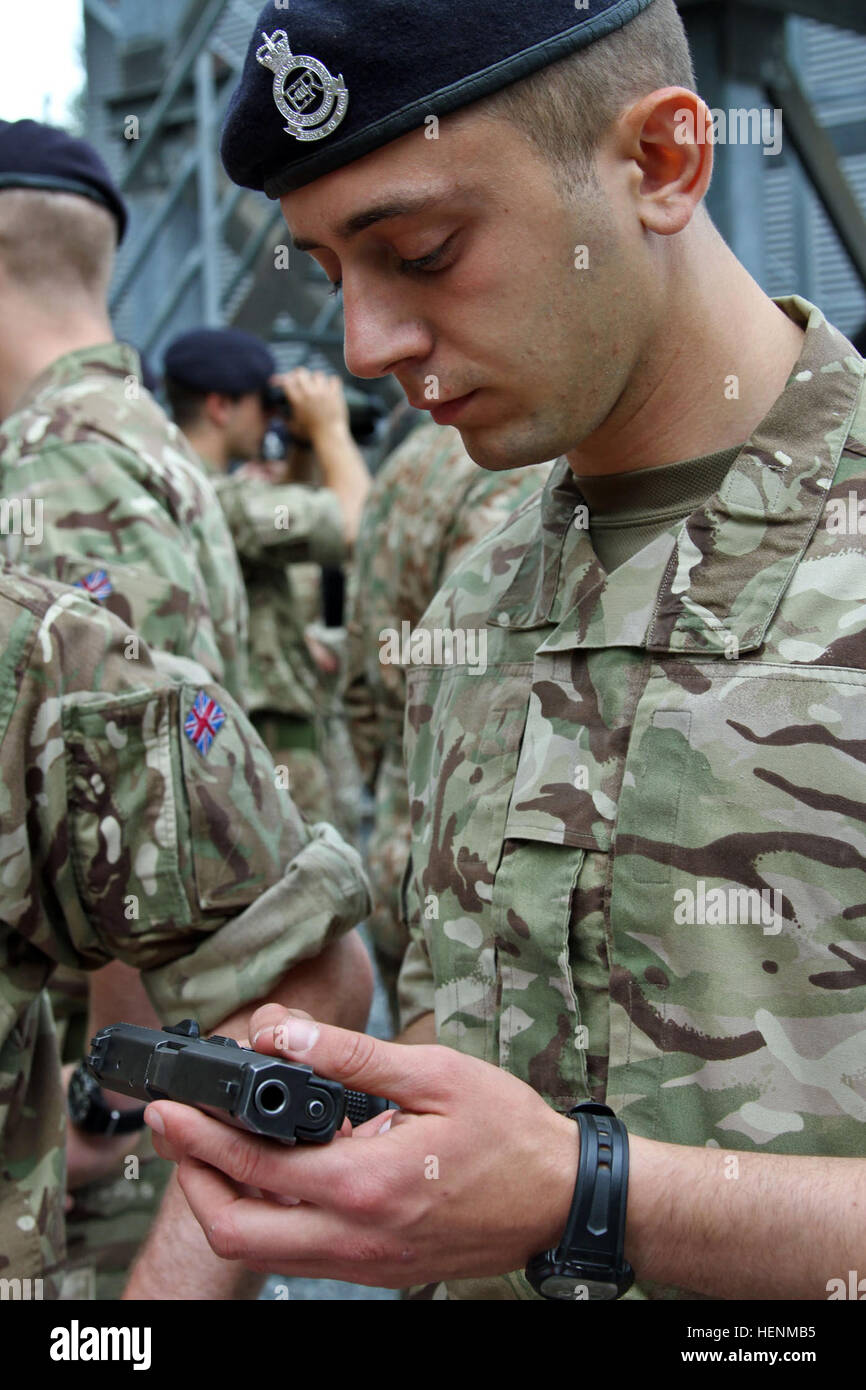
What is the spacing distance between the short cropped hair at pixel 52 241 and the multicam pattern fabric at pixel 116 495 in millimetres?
179

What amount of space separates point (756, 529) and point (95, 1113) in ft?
4.42

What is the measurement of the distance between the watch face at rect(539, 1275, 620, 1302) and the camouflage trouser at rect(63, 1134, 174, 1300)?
1363mm

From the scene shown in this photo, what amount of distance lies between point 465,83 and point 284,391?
12.3ft

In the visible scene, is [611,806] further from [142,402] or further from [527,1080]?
[142,402]

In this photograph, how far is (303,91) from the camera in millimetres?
1287

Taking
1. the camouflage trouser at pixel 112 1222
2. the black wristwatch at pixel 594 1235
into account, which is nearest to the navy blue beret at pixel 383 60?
the black wristwatch at pixel 594 1235

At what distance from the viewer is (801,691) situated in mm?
1170

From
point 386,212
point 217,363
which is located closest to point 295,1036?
point 386,212

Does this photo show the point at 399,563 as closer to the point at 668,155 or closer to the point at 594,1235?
the point at 668,155

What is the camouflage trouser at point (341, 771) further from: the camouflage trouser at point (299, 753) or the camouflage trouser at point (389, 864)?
the camouflage trouser at point (389, 864)

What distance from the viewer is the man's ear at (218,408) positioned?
4777 millimetres

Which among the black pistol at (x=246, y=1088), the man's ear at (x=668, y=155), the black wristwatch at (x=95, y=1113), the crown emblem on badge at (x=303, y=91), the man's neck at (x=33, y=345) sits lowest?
the black wristwatch at (x=95, y=1113)

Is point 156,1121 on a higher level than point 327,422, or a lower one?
lower

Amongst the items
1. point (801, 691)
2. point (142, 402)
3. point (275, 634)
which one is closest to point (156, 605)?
point (142, 402)
